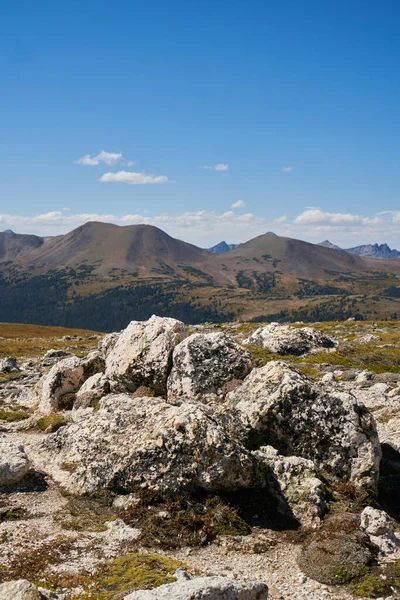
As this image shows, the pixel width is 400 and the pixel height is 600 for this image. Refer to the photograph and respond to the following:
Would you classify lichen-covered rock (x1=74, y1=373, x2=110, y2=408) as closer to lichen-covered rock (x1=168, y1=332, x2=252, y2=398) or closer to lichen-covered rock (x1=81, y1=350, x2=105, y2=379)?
lichen-covered rock (x1=81, y1=350, x2=105, y2=379)

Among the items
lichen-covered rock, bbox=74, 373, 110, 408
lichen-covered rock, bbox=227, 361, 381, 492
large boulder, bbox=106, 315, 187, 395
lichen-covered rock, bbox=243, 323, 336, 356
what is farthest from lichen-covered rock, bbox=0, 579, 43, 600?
lichen-covered rock, bbox=243, 323, 336, 356

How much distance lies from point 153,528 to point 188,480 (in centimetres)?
236

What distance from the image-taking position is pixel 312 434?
21656 mm

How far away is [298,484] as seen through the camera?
738 inches

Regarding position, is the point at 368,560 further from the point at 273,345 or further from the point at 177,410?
the point at 273,345

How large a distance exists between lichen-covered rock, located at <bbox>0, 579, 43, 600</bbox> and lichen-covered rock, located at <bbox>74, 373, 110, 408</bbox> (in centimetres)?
2055

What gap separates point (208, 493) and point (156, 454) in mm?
2736

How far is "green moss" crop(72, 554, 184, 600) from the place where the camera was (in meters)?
12.1

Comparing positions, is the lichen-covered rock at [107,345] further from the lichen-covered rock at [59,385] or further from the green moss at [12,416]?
the green moss at [12,416]

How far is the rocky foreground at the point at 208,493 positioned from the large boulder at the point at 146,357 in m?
0.18

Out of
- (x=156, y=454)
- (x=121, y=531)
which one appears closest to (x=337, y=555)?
(x=121, y=531)

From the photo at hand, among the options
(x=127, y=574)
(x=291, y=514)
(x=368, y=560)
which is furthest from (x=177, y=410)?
(x=368, y=560)

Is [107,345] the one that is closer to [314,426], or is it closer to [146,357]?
[146,357]

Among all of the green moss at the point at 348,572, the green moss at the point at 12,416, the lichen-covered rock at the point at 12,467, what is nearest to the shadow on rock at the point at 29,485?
the lichen-covered rock at the point at 12,467
